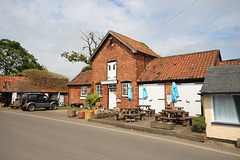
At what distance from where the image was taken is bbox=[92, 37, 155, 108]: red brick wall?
16422 mm

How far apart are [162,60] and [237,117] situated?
11.3 meters

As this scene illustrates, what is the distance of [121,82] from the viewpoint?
1712cm

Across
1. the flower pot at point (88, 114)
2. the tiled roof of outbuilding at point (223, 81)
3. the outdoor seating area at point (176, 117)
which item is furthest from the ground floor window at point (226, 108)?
the flower pot at point (88, 114)

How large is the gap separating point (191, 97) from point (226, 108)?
582cm

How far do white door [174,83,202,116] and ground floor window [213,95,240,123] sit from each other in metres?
5.41

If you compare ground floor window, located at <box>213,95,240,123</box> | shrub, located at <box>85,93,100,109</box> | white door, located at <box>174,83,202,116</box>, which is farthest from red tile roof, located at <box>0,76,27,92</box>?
ground floor window, located at <box>213,95,240,123</box>

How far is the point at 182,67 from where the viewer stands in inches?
575

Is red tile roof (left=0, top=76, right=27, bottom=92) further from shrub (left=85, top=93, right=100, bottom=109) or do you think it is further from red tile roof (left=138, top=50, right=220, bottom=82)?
red tile roof (left=138, top=50, right=220, bottom=82)

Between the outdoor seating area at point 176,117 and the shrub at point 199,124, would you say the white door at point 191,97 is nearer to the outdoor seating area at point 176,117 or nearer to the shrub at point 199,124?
the outdoor seating area at point 176,117

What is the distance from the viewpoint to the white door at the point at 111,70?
17.9 meters

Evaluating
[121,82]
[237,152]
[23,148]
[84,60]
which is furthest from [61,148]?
[84,60]

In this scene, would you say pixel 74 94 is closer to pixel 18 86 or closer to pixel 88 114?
pixel 18 86

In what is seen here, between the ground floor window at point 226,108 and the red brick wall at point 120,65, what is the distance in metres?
9.17

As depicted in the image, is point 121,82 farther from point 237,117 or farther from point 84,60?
point 84,60
